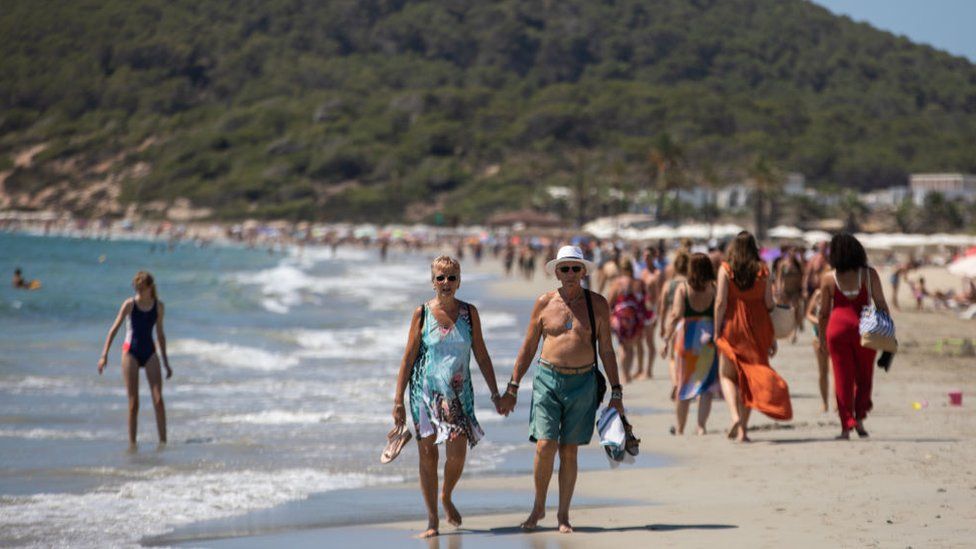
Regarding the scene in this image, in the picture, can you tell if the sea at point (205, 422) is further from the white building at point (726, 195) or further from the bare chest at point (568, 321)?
the white building at point (726, 195)

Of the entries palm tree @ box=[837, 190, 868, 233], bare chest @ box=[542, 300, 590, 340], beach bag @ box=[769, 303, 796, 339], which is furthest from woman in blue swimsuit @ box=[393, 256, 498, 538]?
palm tree @ box=[837, 190, 868, 233]

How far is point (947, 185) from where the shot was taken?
141 metres

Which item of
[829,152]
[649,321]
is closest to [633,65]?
[829,152]

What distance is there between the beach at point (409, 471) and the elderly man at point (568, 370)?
0.44 m

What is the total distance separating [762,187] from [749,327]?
97021 mm

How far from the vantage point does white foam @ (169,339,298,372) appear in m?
16.5

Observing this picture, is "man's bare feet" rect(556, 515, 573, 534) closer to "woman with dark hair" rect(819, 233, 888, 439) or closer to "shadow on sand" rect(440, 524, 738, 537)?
"shadow on sand" rect(440, 524, 738, 537)

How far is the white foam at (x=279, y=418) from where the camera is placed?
1116 centimetres

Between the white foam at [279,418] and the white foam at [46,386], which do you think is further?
the white foam at [46,386]

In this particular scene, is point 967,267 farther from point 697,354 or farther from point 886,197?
point 886,197

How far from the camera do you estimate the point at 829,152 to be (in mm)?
148750

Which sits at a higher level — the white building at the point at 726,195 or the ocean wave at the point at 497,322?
the white building at the point at 726,195

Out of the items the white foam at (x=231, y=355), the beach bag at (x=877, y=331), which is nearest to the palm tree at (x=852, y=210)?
the white foam at (x=231, y=355)

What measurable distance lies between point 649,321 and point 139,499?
7440 millimetres
